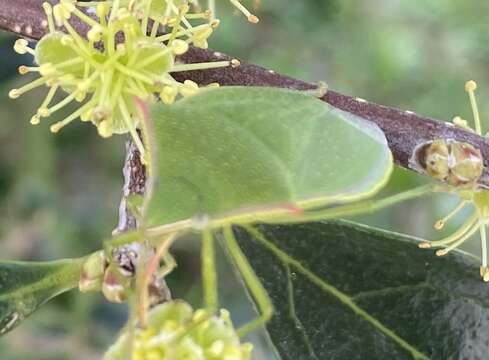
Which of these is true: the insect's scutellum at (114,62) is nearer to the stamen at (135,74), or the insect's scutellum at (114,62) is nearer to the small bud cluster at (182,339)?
the stamen at (135,74)

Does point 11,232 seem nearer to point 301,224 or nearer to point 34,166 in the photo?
point 34,166

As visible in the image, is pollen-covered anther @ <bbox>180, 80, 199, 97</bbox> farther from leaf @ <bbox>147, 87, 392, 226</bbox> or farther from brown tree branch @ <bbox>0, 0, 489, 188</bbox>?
leaf @ <bbox>147, 87, 392, 226</bbox>

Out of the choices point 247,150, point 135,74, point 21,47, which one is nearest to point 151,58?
point 135,74

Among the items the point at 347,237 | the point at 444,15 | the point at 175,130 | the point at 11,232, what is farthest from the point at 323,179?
the point at 444,15

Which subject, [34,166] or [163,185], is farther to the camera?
[34,166]

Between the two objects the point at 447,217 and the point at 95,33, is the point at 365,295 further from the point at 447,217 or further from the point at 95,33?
the point at 95,33
